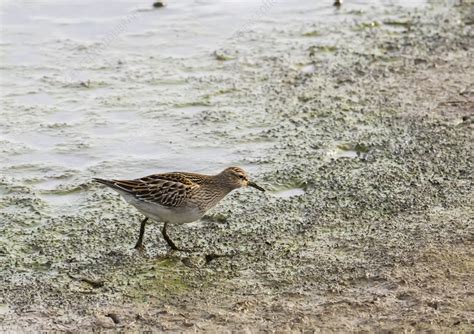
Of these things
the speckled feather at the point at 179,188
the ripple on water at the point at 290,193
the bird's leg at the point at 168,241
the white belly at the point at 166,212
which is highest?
the speckled feather at the point at 179,188

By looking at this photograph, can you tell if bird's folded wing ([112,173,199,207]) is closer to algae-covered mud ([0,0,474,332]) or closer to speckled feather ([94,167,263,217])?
speckled feather ([94,167,263,217])

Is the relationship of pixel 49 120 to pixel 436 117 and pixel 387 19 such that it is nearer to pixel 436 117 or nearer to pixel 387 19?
pixel 436 117

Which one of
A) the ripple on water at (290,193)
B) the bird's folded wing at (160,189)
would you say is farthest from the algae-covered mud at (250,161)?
the bird's folded wing at (160,189)

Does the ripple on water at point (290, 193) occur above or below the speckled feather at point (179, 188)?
below

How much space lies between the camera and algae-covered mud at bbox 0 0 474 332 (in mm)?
8203

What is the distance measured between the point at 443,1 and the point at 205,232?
28.6 ft

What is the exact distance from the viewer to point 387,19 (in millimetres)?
15969

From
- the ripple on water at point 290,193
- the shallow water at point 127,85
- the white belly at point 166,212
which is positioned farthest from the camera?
the shallow water at point 127,85

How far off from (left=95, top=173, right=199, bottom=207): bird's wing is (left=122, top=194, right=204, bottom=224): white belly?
1.4 inches

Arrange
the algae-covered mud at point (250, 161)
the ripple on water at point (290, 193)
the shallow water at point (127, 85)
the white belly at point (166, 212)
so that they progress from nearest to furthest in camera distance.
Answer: the algae-covered mud at point (250, 161) < the white belly at point (166, 212) < the ripple on water at point (290, 193) < the shallow water at point (127, 85)

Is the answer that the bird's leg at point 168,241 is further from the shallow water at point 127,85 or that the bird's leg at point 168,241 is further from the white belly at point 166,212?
the shallow water at point 127,85

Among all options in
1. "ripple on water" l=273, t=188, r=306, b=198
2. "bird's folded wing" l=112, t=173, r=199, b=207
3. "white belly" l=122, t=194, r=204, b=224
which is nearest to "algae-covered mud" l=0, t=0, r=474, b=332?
"ripple on water" l=273, t=188, r=306, b=198

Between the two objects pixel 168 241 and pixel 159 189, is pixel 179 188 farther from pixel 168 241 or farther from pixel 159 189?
pixel 168 241

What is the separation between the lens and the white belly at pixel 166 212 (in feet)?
29.7
